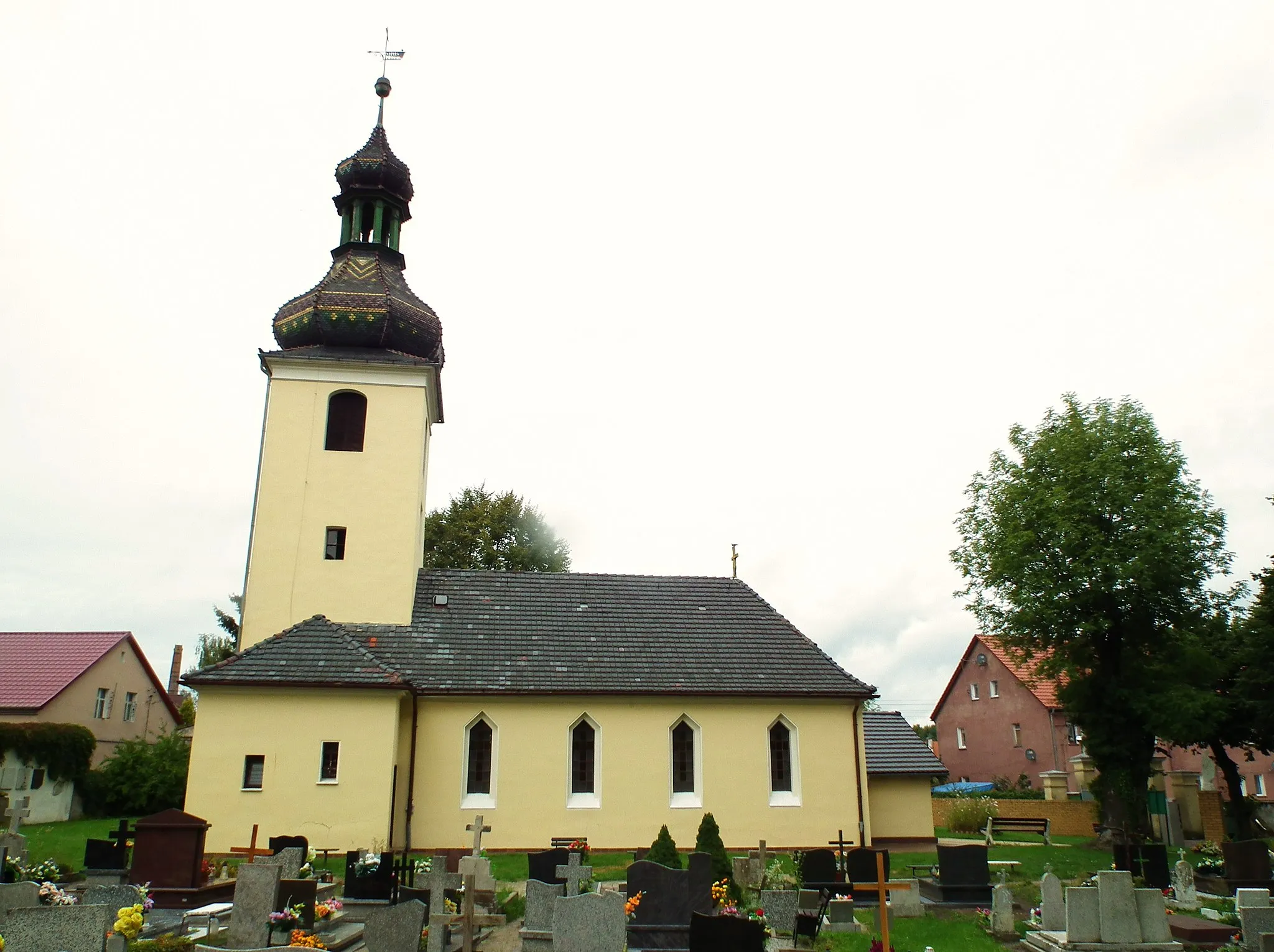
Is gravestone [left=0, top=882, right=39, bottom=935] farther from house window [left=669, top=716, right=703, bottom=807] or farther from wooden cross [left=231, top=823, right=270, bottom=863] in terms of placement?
house window [left=669, top=716, right=703, bottom=807]

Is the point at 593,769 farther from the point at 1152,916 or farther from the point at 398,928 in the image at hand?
the point at 1152,916

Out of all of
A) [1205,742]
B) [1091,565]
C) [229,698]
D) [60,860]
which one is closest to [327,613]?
[229,698]

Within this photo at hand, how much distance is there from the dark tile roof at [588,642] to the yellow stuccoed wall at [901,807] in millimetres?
2563

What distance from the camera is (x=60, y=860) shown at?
60.3ft

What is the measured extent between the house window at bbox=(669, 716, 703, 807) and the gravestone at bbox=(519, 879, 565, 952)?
10.6m

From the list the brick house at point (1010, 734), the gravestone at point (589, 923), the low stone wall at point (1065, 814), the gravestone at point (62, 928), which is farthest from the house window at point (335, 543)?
the brick house at point (1010, 734)

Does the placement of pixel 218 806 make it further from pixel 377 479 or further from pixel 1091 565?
pixel 1091 565

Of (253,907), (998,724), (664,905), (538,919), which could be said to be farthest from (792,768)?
(998,724)

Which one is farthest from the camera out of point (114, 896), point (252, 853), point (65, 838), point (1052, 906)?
point (65, 838)

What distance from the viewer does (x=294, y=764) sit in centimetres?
1978

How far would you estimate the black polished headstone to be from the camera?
9.59 metres

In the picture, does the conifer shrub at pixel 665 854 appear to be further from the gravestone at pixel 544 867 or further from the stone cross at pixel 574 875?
the gravestone at pixel 544 867

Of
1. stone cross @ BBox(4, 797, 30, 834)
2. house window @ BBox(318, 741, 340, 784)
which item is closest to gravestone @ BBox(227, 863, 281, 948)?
stone cross @ BBox(4, 797, 30, 834)

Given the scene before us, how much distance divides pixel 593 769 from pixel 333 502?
8.86 m
